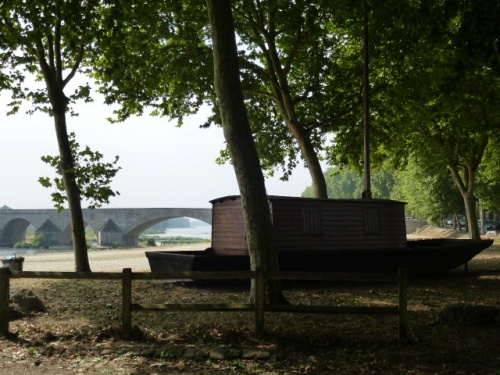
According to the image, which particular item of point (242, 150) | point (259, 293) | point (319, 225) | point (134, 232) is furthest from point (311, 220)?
point (134, 232)

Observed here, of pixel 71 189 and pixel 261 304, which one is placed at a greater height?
pixel 71 189

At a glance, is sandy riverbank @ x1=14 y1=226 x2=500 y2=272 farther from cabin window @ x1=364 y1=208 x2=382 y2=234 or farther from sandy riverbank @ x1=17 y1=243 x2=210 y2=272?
cabin window @ x1=364 y1=208 x2=382 y2=234

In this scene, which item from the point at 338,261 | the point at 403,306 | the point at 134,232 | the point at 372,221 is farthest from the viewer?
the point at 134,232

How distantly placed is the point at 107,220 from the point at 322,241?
2449 inches

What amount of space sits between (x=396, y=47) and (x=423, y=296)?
10113 millimetres

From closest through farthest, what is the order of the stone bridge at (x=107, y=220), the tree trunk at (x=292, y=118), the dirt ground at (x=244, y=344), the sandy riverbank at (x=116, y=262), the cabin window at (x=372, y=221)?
the dirt ground at (x=244, y=344) → the cabin window at (x=372, y=221) → the tree trunk at (x=292, y=118) → the sandy riverbank at (x=116, y=262) → the stone bridge at (x=107, y=220)

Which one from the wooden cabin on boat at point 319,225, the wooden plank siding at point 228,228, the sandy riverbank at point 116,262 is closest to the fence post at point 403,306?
the wooden cabin on boat at point 319,225

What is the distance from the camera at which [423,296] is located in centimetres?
1288

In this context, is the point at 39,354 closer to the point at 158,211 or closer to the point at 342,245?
the point at 342,245

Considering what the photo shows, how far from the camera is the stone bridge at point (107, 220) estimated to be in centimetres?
7312

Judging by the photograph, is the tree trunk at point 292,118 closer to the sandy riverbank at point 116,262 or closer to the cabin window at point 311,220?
the cabin window at point 311,220

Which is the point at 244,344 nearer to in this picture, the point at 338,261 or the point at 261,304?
the point at 261,304

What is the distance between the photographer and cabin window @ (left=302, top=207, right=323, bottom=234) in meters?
15.7

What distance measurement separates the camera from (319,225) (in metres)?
15.9
